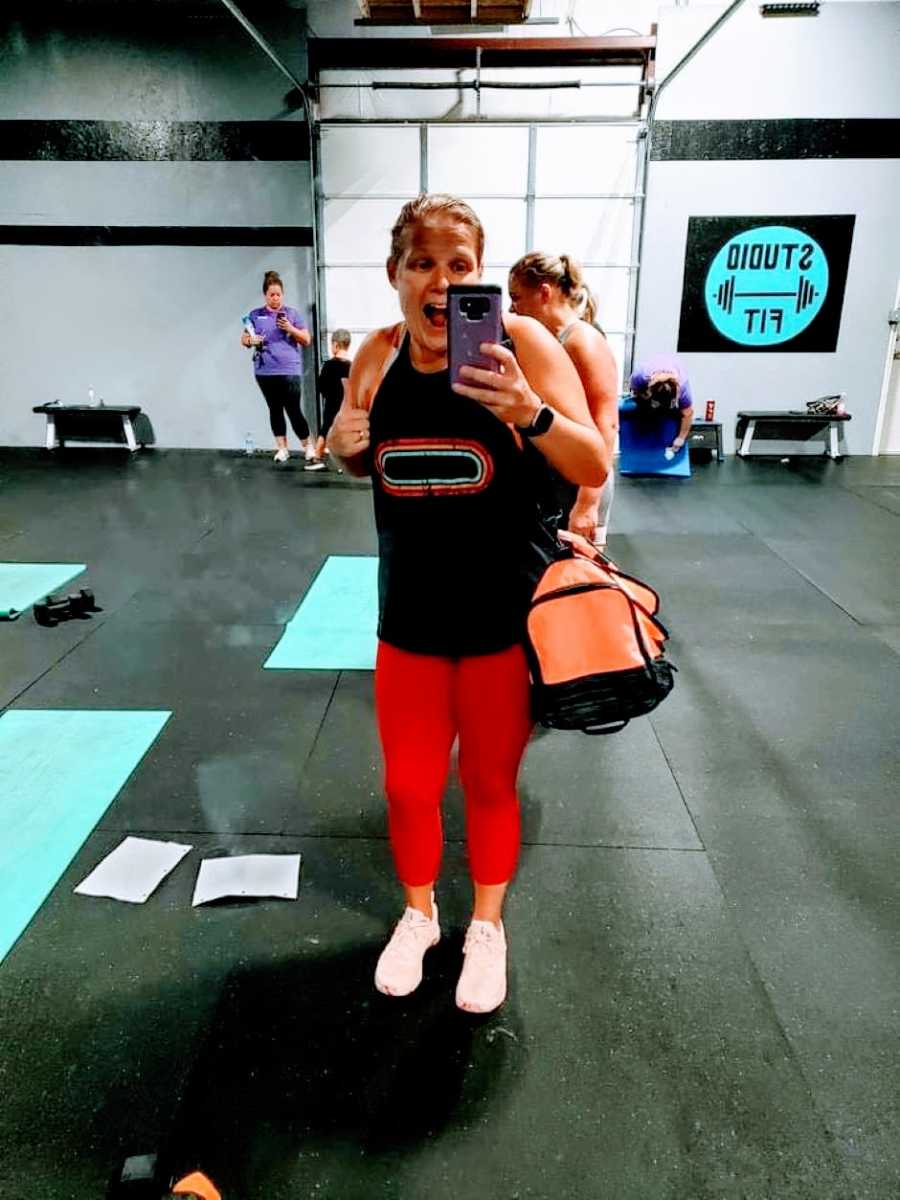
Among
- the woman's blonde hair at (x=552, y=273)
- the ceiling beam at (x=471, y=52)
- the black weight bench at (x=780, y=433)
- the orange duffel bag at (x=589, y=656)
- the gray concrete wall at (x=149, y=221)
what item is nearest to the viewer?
the orange duffel bag at (x=589, y=656)

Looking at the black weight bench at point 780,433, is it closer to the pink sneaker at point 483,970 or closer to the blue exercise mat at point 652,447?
A: the blue exercise mat at point 652,447

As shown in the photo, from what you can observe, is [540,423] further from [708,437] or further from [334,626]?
[708,437]

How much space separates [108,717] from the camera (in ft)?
9.78

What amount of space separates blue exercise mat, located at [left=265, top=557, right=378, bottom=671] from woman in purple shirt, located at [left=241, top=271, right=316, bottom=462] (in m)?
3.25

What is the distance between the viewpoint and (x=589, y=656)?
144 centimetres

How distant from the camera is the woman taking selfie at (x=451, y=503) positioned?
4.50 ft

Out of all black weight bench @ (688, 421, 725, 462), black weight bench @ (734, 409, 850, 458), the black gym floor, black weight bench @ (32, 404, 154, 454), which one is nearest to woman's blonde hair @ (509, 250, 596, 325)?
the black gym floor

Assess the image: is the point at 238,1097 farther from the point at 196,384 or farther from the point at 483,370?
the point at 196,384

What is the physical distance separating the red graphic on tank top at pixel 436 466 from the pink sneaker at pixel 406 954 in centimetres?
100

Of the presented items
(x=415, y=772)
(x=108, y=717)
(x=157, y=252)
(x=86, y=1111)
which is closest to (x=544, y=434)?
(x=415, y=772)

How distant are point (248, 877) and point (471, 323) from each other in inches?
62.6

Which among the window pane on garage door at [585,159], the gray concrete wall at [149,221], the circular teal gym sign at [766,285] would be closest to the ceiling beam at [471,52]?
the gray concrete wall at [149,221]

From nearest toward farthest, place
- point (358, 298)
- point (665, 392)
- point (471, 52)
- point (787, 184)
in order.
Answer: point (665, 392), point (471, 52), point (787, 184), point (358, 298)

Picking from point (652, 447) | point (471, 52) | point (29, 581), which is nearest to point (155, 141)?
point (471, 52)
